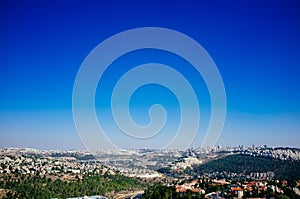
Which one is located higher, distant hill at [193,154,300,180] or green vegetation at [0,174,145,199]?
distant hill at [193,154,300,180]

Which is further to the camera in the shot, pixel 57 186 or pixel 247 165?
pixel 247 165

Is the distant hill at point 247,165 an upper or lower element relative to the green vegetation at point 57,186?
upper

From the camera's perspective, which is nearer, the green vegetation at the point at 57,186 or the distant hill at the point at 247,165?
the green vegetation at the point at 57,186

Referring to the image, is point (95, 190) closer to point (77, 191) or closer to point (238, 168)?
point (77, 191)

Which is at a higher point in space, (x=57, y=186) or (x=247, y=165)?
(x=247, y=165)

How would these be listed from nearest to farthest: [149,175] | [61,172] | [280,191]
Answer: [280,191], [61,172], [149,175]

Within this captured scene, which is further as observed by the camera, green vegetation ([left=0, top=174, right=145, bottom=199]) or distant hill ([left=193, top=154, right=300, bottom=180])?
distant hill ([left=193, top=154, right=300, bottom=180])

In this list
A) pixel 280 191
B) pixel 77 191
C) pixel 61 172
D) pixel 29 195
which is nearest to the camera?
pixel 280 191

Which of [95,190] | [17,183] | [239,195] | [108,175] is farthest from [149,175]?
[239,195]
